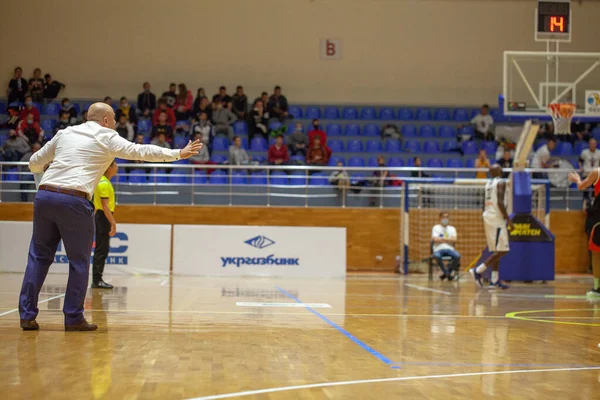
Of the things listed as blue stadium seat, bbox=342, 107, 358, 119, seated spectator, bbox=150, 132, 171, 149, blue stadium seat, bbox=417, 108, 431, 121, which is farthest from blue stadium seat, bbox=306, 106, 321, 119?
seated spectator, bbox=150, 132, 171, 149

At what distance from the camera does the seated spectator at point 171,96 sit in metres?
23.0

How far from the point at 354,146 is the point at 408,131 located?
2007mm

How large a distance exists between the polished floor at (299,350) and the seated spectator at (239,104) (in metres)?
13.8

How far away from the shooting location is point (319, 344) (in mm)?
5695

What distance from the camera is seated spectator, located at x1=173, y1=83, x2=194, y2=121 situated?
899 inches

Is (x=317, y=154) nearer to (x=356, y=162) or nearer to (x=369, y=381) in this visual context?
(x=356, y=162)

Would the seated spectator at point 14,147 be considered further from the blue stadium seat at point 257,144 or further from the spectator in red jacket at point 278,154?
the spectator in red jacket at point 278,154

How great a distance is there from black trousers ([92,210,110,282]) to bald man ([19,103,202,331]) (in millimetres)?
5440

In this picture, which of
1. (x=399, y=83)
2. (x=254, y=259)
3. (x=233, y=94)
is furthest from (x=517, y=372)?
(x=399, y=83)

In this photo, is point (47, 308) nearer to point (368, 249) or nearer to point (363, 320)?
point (363, 320)

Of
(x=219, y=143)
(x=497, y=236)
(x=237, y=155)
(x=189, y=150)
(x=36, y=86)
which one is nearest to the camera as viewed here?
(x=189, y=150)

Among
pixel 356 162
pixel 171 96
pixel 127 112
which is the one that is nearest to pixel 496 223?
pixel 356 162

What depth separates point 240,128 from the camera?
2314 cm

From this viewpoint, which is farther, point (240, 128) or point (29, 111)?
point (240, 128)
